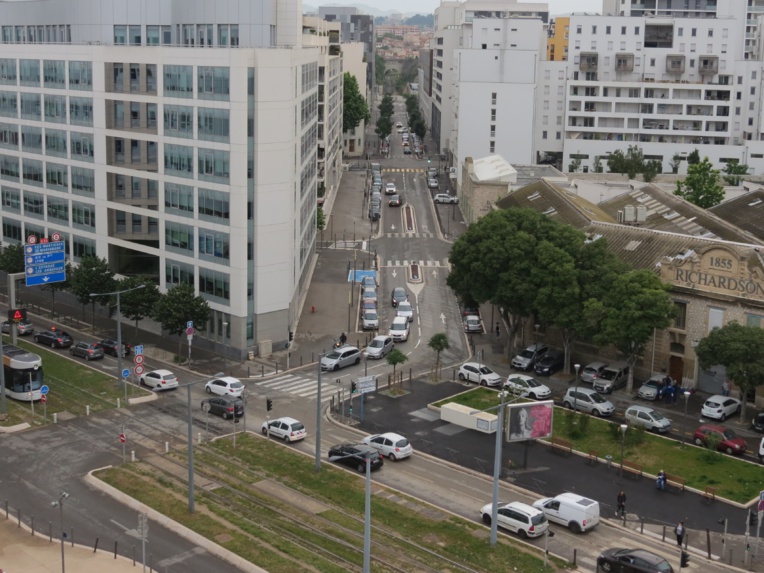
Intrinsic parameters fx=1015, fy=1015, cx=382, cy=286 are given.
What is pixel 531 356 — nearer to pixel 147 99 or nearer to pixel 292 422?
pixel 292 422

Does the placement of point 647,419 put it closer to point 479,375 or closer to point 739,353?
point 739,353

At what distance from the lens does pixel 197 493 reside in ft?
184

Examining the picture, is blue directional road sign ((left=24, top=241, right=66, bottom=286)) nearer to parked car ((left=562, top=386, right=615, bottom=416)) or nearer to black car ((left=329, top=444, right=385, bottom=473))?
black car ((left=329, top=444, right=385, bottom=473))

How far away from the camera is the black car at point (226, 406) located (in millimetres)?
69688

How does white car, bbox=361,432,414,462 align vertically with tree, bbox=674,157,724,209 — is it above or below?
below

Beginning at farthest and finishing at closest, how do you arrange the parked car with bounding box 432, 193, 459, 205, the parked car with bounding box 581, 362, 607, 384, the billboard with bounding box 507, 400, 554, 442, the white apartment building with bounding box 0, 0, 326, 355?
the parked car with bounding box 432, 193, 459, 205, the white apartment building with bounding box 0, 0, 326, 355, the parked car with bounding box 581, 362, 607, 384, the billboard with bounding box 507, 400, 554, 442

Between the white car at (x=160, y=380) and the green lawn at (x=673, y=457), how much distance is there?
1122 inches

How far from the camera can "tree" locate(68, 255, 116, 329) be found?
89.6 metres

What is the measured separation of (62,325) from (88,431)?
29.1m

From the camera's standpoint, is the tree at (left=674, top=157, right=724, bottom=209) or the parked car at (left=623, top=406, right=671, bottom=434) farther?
the tree at (left=674, top=157, right=724, bottom=209)

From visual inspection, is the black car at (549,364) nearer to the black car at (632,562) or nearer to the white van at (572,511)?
the white van at (572,511)

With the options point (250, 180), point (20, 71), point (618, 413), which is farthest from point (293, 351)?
point (20, 71)

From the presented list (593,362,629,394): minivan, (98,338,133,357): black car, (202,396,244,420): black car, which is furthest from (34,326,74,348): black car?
(593,362,629,394): minivan

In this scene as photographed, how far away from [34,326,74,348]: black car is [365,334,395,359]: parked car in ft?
84.2
